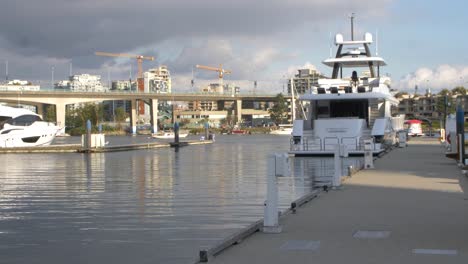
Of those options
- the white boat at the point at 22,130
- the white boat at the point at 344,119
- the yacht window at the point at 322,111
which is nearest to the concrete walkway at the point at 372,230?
the white boat at the point at 344,119

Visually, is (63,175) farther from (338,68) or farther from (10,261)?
(338,68)

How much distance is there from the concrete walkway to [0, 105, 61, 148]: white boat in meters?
55.8

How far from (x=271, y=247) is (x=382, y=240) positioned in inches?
67.5

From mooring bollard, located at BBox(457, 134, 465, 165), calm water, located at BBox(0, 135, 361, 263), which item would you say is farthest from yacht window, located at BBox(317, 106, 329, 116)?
mooring bollard, located at BBox(457, 134, 465, 165)

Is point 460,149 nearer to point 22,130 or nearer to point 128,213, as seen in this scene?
point 128,213

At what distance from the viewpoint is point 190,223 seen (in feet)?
44.7

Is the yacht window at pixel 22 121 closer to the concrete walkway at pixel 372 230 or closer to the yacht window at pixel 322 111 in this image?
the yacht window at pixel 322 111

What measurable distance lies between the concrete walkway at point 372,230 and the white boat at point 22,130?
183ft

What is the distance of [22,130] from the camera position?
68125 millimetres

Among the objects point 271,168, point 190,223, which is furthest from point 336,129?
point 271,168

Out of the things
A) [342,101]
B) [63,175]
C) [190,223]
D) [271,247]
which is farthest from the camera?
[342,101]

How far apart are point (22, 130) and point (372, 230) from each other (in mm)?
62295

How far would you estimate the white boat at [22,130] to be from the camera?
2657 inches

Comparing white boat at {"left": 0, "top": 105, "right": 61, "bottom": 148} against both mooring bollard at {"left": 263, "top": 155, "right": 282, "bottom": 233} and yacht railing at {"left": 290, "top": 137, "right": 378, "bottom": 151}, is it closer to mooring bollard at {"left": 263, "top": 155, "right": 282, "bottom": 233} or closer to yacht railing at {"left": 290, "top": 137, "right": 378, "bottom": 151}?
yacht railing at {"left": 290, "top": 137, "right": 378, "bottom": 151}
